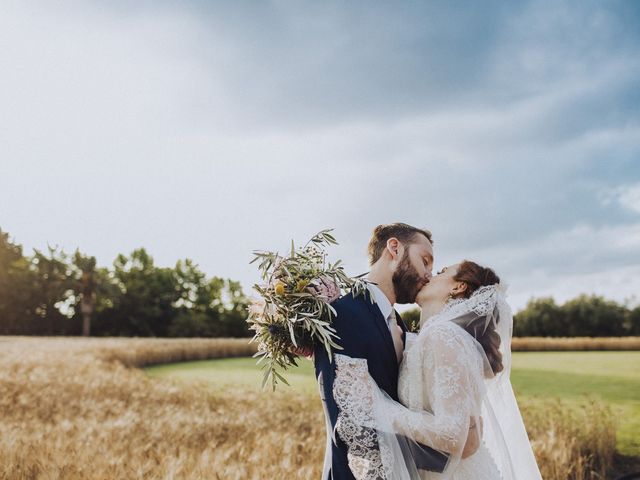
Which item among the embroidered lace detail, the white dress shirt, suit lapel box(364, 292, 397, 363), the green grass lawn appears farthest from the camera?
the green grass lawn

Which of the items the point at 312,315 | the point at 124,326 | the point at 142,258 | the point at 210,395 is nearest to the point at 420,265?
the point at 312,315

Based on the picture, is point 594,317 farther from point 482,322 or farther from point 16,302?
point 16,302

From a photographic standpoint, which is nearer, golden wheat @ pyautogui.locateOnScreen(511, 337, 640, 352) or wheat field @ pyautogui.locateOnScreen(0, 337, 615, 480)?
wheat field @ pyautogui.locateOnScreen(0, 337, 615, 480)

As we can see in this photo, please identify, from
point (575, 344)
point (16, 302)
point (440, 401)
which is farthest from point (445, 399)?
point (16, 302)

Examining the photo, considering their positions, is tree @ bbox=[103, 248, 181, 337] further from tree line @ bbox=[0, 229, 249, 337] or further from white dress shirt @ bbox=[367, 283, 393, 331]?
white dress shirt @ bbox=[367, 283, 393, 331]

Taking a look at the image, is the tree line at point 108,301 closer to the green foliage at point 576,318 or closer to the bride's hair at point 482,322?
the green foliage at point 576,318

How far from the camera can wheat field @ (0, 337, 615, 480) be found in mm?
4457

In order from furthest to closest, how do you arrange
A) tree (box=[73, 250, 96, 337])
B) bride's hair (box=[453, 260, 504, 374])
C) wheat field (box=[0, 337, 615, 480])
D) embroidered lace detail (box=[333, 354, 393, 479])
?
tree (box=[73, 250, 96, 337]) < wheat field (box=[0, 337, 615, 480]) < bride's hair (box=[453, 260, 504, 374]) < embroidered lace detail (box=[333, 354, 393, 479])

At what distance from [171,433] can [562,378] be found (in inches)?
617

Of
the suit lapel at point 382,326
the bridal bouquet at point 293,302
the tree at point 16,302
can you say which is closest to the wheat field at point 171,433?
the bridal bouquet at point 293,302

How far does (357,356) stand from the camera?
2.91 m

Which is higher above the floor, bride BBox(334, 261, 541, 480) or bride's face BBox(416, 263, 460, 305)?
bride's face BBox(416, 263, 460, 305)

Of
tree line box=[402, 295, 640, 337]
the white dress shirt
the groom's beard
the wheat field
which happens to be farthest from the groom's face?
tree line box=[402, 295, 640, 337]

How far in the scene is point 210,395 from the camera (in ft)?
36.2
